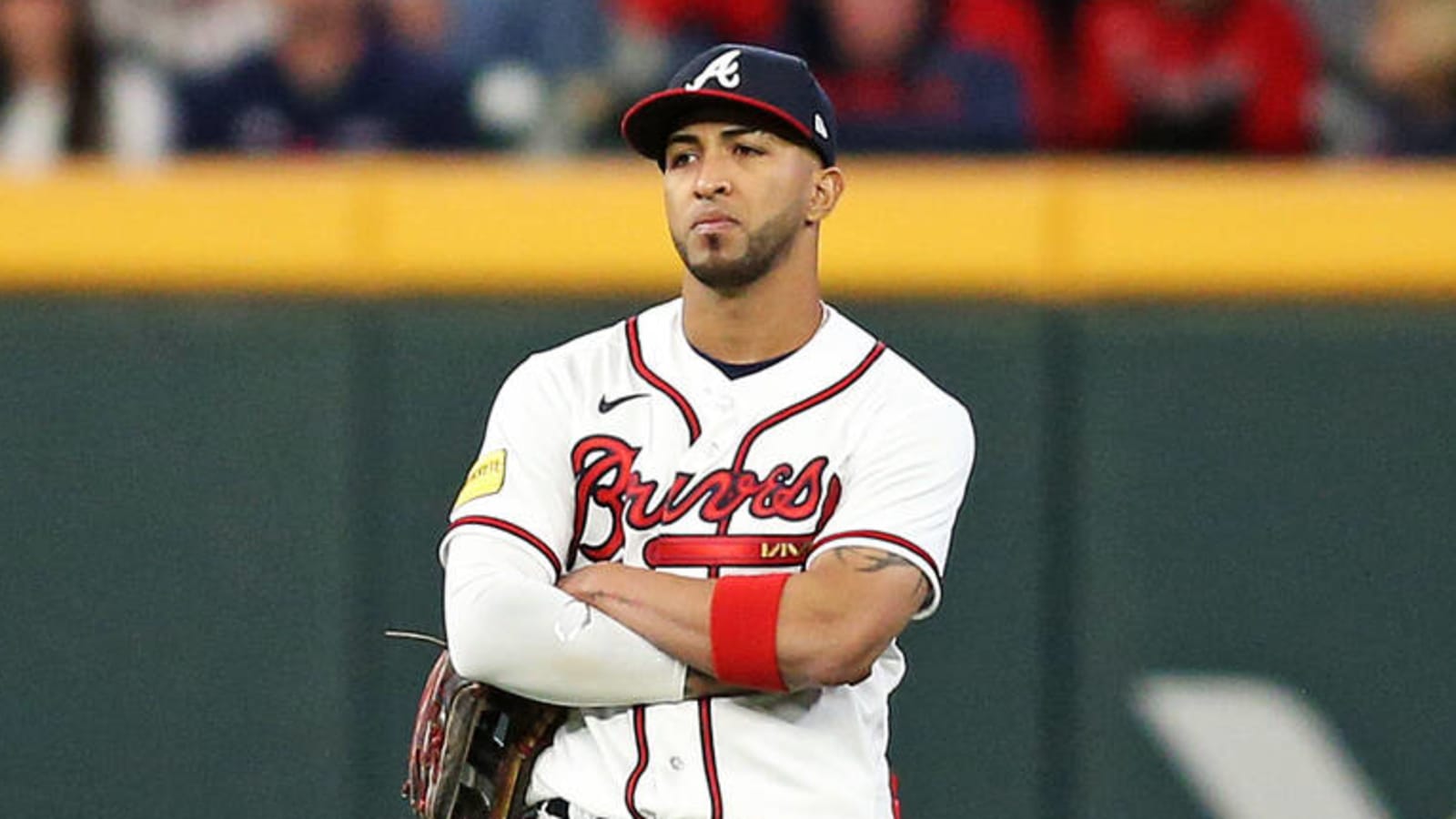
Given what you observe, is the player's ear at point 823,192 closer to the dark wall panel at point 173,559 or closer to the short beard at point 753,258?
the short beard at point 753,258

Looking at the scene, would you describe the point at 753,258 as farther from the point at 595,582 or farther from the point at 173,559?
the point at 173,559

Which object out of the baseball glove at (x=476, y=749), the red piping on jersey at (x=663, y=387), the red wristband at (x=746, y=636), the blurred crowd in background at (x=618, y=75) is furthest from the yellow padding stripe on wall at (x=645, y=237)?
the red wristband at (x=746, y=636)

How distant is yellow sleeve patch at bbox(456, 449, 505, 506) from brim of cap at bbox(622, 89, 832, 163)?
0.44 m

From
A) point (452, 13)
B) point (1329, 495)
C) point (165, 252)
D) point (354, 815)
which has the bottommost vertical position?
point (354, 815)

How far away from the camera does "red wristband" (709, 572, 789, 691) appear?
113 inches

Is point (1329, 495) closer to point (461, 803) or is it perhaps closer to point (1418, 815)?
point (1418, 815)

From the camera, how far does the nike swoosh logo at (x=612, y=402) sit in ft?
10.2

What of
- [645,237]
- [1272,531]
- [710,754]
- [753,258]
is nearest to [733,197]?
[753,258]

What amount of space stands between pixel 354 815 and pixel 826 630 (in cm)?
190

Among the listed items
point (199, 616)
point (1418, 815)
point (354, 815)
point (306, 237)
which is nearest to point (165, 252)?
point (306, 237)

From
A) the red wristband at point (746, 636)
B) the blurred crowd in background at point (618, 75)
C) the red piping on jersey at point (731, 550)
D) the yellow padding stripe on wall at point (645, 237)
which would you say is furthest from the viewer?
the blurred crowd in background at point (618, 75)

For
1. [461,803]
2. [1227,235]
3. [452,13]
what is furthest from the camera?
[452,13]

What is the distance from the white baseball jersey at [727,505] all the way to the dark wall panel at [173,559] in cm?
146

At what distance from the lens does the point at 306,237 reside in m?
4.48
